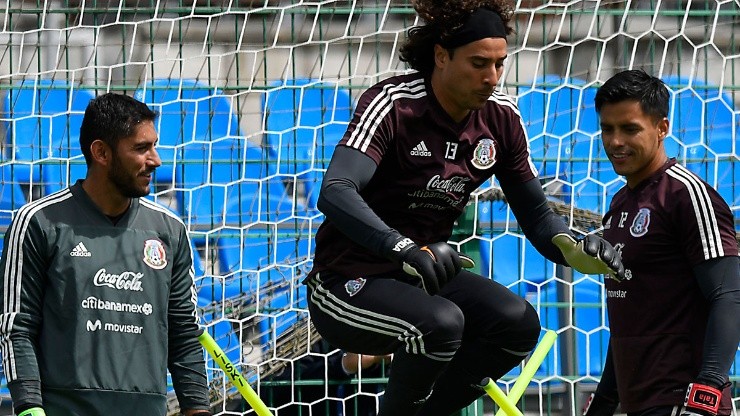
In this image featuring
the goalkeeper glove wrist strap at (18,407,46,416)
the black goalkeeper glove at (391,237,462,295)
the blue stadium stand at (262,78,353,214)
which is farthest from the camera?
the blue stadium stand at (262,78,353,214)

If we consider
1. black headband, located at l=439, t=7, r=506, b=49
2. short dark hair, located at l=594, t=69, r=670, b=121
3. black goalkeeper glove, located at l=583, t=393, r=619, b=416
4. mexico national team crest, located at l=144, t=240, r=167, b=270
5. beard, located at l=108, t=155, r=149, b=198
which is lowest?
black goalkeeper glove, located at l=583, t=393, r=619, b=416

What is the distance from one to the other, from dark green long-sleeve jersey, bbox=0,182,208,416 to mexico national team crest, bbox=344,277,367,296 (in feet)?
2.61

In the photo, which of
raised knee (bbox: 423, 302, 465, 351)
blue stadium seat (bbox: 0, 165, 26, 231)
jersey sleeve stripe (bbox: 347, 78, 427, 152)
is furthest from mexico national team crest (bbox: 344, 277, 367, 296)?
blue stadium seat (bbox: 0, 165, 26, 231)

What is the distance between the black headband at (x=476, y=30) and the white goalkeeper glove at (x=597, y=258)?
2.22 feet

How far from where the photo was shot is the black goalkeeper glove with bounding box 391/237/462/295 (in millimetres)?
3648

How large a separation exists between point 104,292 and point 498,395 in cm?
131

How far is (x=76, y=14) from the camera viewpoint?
6.38 metres

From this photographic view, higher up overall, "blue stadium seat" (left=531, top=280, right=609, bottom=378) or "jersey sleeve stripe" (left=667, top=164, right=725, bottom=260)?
"jersey sleeve stripe" (left=667, top=164, right=725, bottom=260)

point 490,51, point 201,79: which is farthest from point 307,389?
point 490,51

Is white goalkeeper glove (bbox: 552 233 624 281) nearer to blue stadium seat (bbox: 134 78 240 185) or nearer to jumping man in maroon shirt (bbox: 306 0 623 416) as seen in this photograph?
jumping man in maroon shirt (bbox: 306 0 623 416)

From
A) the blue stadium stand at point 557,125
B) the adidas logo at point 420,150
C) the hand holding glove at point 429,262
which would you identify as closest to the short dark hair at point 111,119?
the adidas logo at point 420,150

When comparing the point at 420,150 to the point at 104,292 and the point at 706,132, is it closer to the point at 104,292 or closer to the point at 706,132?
A: the point at 104,292

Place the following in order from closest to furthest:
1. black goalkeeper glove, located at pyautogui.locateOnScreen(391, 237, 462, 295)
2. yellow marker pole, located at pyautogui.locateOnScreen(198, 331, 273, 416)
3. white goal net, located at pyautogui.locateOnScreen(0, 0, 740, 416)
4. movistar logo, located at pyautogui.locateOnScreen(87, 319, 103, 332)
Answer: black goalkeeper glove, located at pyautogui.locateOnScreen(391, 237, 462, 295)
movistar logo, located at pyautogui.locateOnScreen(87, 319, 103, 332)
yellow marker pole, located at pyautogui.locateOnScreen(198, 331, 273, 416)
white goal net, located at pyautogui.locateOnScreen(0, 0, 740, 416)

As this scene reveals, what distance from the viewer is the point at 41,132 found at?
6406mm
